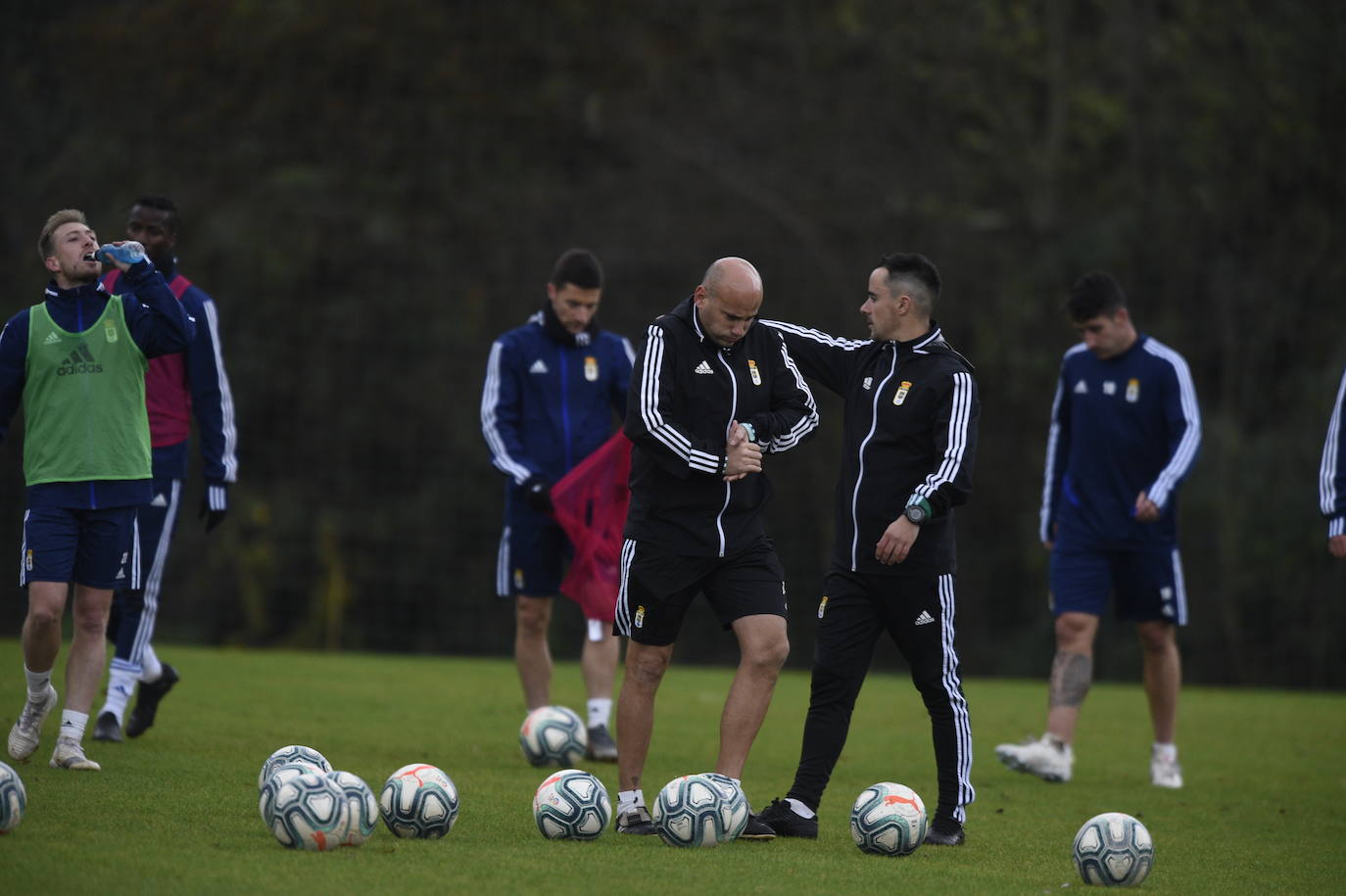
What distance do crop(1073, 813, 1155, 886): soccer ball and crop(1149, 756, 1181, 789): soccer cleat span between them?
10.3 feet

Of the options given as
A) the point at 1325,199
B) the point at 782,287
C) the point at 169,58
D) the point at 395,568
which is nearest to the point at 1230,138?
the point at 1325,199

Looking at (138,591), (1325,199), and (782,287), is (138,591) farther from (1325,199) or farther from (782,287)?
(1325,199)

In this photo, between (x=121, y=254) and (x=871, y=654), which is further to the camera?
(x=121, y=254)

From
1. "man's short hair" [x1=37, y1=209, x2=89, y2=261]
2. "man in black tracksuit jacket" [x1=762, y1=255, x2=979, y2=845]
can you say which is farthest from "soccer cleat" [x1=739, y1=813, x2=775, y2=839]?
"man's short hair" [x1=37, y1=209, x2=89, y2=261]

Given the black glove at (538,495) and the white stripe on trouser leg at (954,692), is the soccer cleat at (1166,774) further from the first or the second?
the black glove at (538,495)

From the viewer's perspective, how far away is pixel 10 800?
5285 millimetres

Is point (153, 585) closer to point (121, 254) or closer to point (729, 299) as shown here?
point (121, 254)

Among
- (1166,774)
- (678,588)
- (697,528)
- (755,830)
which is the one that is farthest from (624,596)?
(1166,774)

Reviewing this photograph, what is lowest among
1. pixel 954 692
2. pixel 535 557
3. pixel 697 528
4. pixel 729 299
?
pixel 954 692

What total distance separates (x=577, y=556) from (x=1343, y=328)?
1136 centimetres

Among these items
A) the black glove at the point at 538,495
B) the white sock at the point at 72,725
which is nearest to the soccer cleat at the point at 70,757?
the white sock at the point at 72,725

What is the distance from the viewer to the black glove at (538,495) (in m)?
8.07

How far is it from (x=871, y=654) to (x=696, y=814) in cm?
101

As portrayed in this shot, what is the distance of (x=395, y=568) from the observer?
17.7m
